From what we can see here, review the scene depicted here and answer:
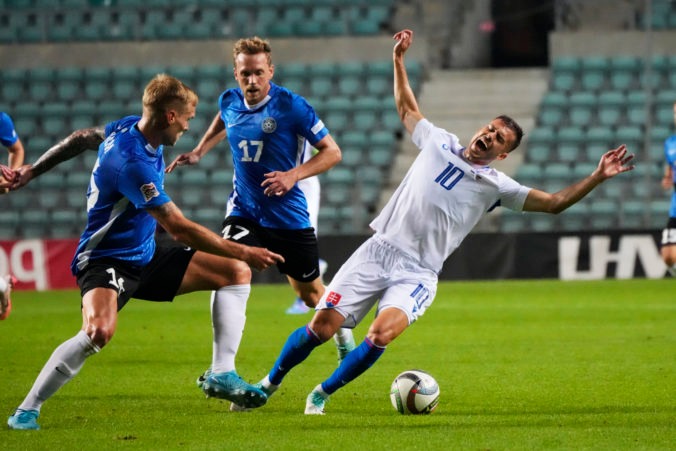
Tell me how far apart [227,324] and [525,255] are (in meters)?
12.4

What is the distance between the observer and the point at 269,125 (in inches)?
307

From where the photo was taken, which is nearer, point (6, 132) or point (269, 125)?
point (269, 125)

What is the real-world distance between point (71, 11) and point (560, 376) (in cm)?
1779

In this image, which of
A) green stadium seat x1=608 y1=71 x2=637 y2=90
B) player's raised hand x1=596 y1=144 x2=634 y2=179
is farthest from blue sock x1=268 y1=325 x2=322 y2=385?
green stadium seat x1=608 y1=71 x2=637 y2=90

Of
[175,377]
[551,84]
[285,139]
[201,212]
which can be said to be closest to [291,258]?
[285,139]

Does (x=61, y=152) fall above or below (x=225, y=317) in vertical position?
above

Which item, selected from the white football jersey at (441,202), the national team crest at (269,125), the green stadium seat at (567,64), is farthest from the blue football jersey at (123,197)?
the green stadium seat at (567,64)

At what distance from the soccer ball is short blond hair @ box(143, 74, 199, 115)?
203cm

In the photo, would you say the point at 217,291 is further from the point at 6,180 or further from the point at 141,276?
the point at 6,180

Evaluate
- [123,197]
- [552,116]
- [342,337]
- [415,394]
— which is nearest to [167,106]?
[123,197]

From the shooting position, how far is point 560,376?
340 inches

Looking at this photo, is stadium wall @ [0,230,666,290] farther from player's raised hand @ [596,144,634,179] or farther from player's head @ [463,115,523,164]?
player's raised hand @ [596,144,634,179]

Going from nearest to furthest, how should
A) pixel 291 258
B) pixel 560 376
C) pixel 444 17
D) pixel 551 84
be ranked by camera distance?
1. pixel 291 258
2. pixel 560 376
3. pixel 551 84
4. pixel 444 17

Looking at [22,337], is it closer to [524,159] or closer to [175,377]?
[175,377]
